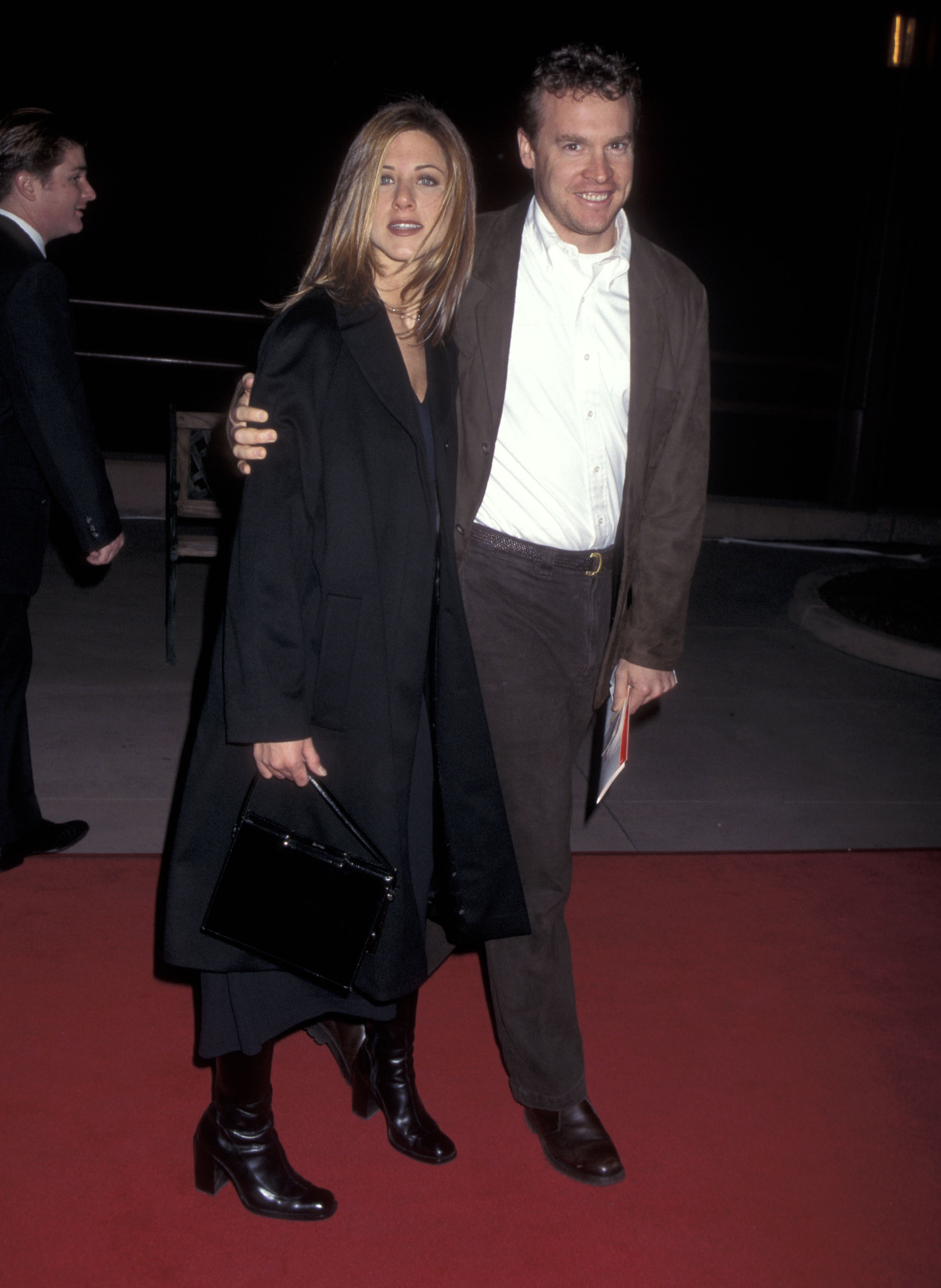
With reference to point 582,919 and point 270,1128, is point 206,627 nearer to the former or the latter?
point 582,919

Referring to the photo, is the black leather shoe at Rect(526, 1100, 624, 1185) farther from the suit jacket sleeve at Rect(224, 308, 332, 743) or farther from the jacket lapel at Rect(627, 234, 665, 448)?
the jacket lapel at Rect(627, 234, 665, 448)

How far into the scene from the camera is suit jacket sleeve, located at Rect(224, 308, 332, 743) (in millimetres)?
1735

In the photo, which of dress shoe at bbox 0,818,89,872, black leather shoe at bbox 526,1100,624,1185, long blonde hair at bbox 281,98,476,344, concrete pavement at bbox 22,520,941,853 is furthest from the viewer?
concrete pavement at bbox 22,520,941,853

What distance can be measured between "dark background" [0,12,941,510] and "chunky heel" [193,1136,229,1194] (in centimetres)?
816

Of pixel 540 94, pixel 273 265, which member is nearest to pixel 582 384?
pixel 540 94

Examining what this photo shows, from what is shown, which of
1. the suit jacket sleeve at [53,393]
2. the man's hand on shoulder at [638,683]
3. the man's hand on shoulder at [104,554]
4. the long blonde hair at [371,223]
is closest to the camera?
the long blonde hair at [371,223]

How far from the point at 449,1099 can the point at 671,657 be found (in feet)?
3.34

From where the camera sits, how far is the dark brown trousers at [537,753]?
213cm

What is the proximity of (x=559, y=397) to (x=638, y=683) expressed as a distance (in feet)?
1.92

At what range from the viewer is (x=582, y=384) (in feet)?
6.93

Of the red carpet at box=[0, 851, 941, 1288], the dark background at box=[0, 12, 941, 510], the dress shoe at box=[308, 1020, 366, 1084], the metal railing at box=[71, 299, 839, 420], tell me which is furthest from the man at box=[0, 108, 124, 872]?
the dark background at box=[0, 12, 941, 510]

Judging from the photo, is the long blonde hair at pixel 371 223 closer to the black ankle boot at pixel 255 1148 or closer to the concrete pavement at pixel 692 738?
the black ankle boot at pixel 255 1148

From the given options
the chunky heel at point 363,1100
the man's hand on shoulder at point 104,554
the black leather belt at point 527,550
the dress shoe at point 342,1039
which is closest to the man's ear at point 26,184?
the man's hand on shoulder at point 104,554

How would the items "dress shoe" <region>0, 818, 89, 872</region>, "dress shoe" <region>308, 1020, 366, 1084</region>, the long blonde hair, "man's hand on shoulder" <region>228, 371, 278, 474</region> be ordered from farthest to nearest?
"dress shoe" <region>0, 818, 89, 872</region> → "dress shoe" <region>308, 1020, 366, 1084</region> → the long blonde hair → "man's hand on shoulder" <region>228, 371, 278, 474</region>
